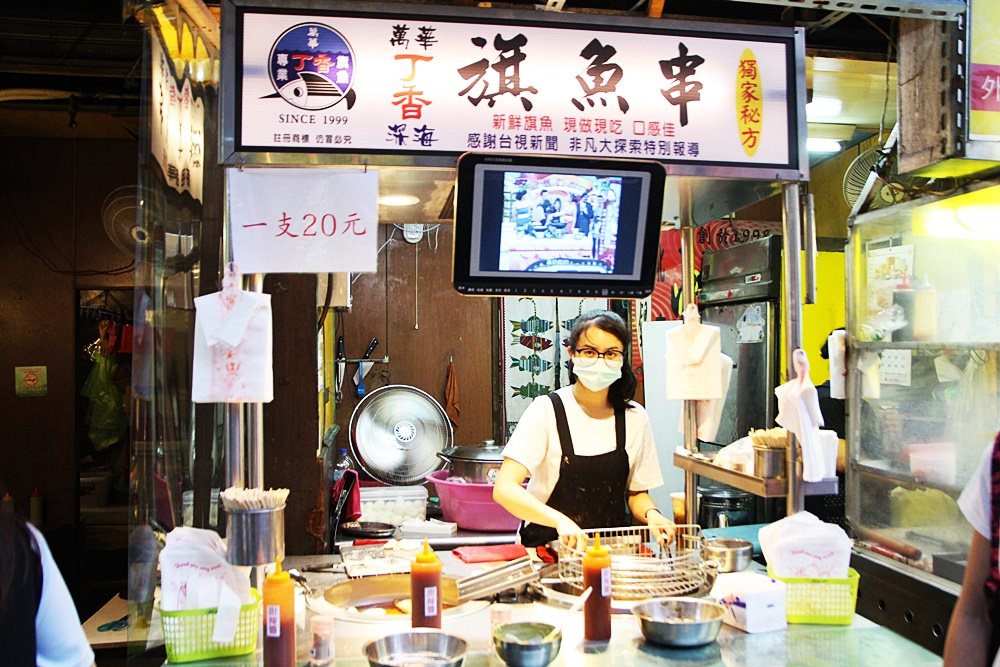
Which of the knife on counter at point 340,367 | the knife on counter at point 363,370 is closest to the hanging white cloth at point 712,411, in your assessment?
the knife on counter at point 340,367

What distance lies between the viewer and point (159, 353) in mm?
2262

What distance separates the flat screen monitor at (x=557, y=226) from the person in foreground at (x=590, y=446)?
817mm

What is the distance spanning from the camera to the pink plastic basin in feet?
12.7

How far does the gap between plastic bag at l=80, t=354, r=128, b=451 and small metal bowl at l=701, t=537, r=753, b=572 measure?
5.51 metres

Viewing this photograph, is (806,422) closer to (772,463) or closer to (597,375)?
(772,463)

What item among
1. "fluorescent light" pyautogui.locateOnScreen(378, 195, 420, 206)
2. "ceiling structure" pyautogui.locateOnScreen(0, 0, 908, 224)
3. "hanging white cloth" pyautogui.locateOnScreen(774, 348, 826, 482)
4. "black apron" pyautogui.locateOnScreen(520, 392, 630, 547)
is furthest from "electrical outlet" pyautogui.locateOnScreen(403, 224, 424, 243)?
"hanging white cloth" pyautogui.locateOnScreen(774, 348, 826, 482)

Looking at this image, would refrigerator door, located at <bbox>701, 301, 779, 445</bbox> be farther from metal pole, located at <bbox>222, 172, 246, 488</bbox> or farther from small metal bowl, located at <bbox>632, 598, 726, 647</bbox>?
metal pole, located at <bbox>222, 172, 246, 488</bbox>

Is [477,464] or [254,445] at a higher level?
[254,445]

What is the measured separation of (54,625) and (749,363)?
4565 millimetres

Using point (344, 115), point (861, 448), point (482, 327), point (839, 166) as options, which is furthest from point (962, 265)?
point (482, 327)

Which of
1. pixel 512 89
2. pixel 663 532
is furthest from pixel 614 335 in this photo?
pixel 512 89

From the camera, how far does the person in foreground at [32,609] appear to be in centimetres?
161

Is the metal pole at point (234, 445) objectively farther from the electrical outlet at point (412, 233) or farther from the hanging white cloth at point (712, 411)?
the electrical outlet at point (412, 233)

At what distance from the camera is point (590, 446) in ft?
10.9
